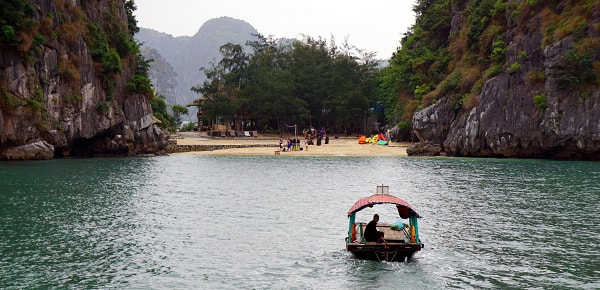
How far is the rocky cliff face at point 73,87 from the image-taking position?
53844mm

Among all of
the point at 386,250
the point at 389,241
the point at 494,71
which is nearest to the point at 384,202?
the point at 389,241

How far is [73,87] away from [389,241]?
165ft

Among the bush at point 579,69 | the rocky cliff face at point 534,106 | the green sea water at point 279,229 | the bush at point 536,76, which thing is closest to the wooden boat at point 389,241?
the green sea water at point 279,229

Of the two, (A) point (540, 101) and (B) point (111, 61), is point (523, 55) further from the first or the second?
(B) point (111, 61)

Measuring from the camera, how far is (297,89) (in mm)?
99125

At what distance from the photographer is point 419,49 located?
3297 inches

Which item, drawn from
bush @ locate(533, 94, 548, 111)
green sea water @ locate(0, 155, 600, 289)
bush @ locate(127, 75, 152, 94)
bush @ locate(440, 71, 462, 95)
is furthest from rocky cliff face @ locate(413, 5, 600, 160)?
bush @ locate(127, 75, 152, 94)

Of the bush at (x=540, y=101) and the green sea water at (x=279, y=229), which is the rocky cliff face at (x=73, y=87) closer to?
the green sea water at (x=279, y=229)

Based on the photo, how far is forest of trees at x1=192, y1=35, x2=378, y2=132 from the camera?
95.0m

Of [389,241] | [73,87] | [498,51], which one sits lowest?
[389,241]

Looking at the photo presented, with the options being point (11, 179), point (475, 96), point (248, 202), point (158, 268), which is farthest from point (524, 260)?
point (475, 96)

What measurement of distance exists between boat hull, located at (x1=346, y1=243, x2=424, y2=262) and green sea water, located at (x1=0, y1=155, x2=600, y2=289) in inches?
14.0

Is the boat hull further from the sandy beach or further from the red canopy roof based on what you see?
the sandy beach

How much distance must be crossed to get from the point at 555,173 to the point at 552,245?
26642mm
